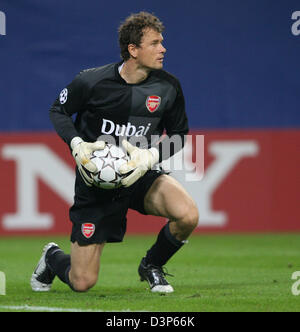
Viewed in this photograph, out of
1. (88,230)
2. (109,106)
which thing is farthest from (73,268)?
(109,106)

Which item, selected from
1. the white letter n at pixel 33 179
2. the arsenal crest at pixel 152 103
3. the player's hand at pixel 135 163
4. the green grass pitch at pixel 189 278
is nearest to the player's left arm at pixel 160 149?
the player's hand at pixel 135 163

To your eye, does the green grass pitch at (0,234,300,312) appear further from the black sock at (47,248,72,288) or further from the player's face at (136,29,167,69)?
the player's face at (136,29,167,69)

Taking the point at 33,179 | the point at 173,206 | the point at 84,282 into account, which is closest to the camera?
the point at 84,282

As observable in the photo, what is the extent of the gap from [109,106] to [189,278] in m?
1.65

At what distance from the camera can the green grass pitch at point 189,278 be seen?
16.4 feet

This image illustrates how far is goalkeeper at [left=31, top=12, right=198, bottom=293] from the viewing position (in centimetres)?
572

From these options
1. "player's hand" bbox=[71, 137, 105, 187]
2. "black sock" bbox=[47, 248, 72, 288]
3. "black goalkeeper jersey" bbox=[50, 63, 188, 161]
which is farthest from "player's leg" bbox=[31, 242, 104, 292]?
"black goalkeeper jersey" bbox=[50, 63, 188, 161]

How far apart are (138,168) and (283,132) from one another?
5252mm

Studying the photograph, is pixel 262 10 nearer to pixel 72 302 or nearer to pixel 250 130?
pixel 250 130

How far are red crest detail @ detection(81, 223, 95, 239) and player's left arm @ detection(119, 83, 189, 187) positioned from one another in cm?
43

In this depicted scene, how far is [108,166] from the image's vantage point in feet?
17.8

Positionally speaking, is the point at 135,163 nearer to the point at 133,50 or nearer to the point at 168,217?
the point at 168,217

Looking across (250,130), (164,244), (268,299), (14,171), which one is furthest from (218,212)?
(268,299)
